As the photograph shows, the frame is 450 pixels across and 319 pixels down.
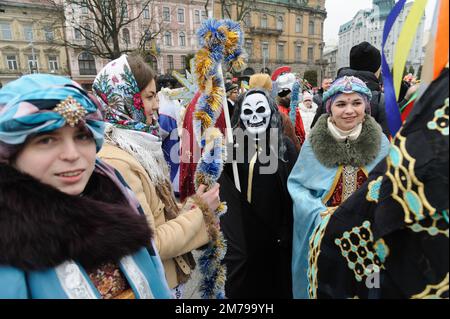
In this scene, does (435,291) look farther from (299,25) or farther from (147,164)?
(299,25)

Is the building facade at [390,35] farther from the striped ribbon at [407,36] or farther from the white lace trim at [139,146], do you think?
the white lace trim at [139,146]

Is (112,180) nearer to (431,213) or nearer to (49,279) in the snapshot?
(49,279)

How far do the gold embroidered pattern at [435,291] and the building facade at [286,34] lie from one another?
156ft

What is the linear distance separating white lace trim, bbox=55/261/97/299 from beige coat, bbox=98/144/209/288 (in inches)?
14.6

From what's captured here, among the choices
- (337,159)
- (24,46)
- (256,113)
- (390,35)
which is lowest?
(337,159)

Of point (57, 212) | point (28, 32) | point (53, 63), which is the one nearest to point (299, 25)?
point (53, 63)

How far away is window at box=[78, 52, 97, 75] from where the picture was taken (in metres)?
37.2

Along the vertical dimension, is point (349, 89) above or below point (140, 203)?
above

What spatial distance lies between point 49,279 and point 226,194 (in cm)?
177

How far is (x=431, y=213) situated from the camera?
28.2 inches

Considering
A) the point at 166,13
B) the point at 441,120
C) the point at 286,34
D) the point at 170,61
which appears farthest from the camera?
the point at 286,34

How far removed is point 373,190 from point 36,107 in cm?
110

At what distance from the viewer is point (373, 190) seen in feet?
3.15
